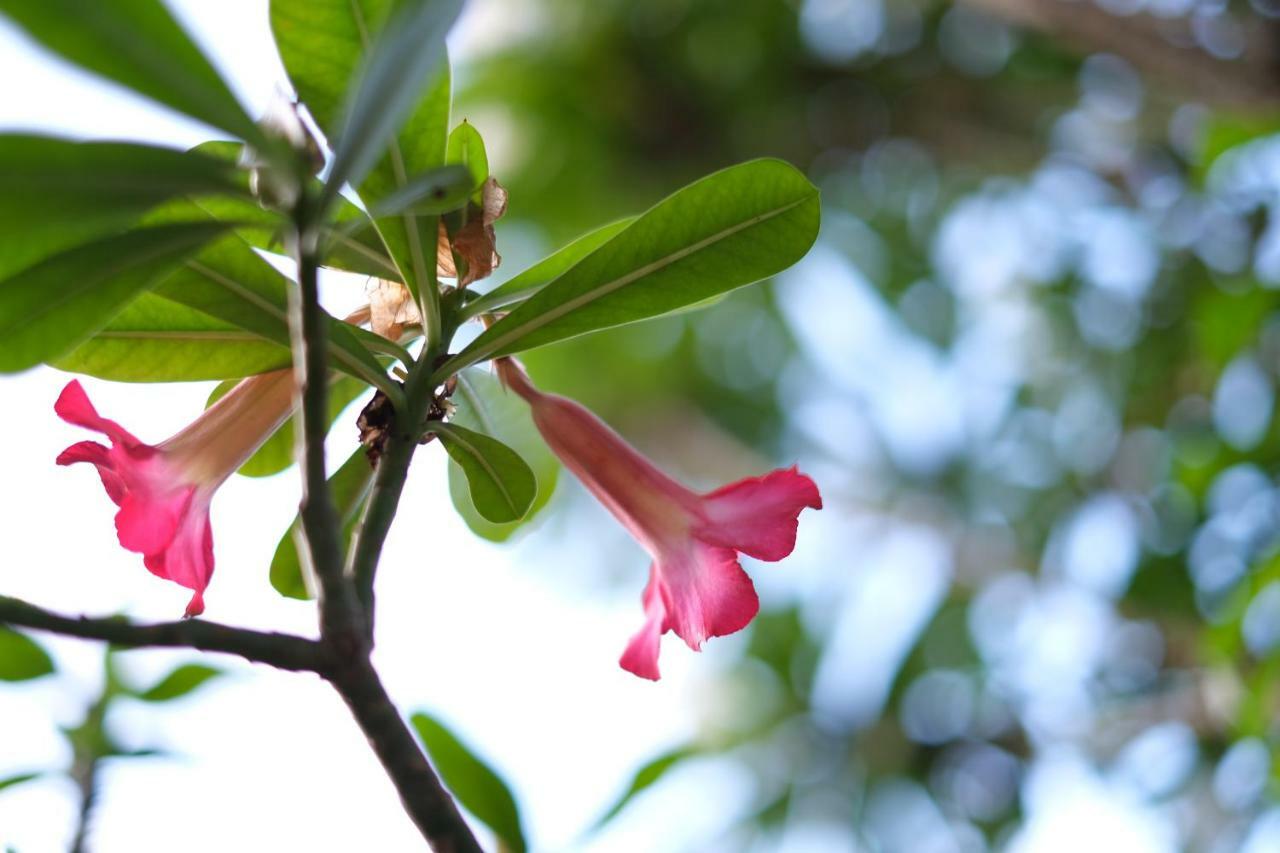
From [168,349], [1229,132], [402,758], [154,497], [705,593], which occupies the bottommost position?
[402,758]

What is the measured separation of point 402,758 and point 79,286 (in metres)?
0.23

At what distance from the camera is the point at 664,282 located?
620 millimetres

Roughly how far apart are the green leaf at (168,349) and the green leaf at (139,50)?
23 cm

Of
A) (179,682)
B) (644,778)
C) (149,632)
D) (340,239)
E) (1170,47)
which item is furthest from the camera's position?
(1170,47)

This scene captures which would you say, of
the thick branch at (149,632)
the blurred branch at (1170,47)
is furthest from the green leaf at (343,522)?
the blurred branch at (1170,47)

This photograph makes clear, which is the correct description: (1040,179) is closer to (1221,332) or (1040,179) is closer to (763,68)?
(763,68)

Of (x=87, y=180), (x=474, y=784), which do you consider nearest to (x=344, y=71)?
(x=87, y=180)

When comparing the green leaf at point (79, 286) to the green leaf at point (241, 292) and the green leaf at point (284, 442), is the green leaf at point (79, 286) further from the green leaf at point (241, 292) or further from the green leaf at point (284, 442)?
the green leaf at point (284, 442)

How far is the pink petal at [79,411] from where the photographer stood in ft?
1.82

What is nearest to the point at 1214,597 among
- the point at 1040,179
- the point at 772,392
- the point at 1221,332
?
the point at 1221,332

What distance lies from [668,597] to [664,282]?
18 cm

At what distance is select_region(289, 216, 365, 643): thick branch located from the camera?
0.41 m

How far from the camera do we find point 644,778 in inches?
35.7

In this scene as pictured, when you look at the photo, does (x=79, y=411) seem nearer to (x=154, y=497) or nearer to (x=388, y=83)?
(x=154, y=497)
